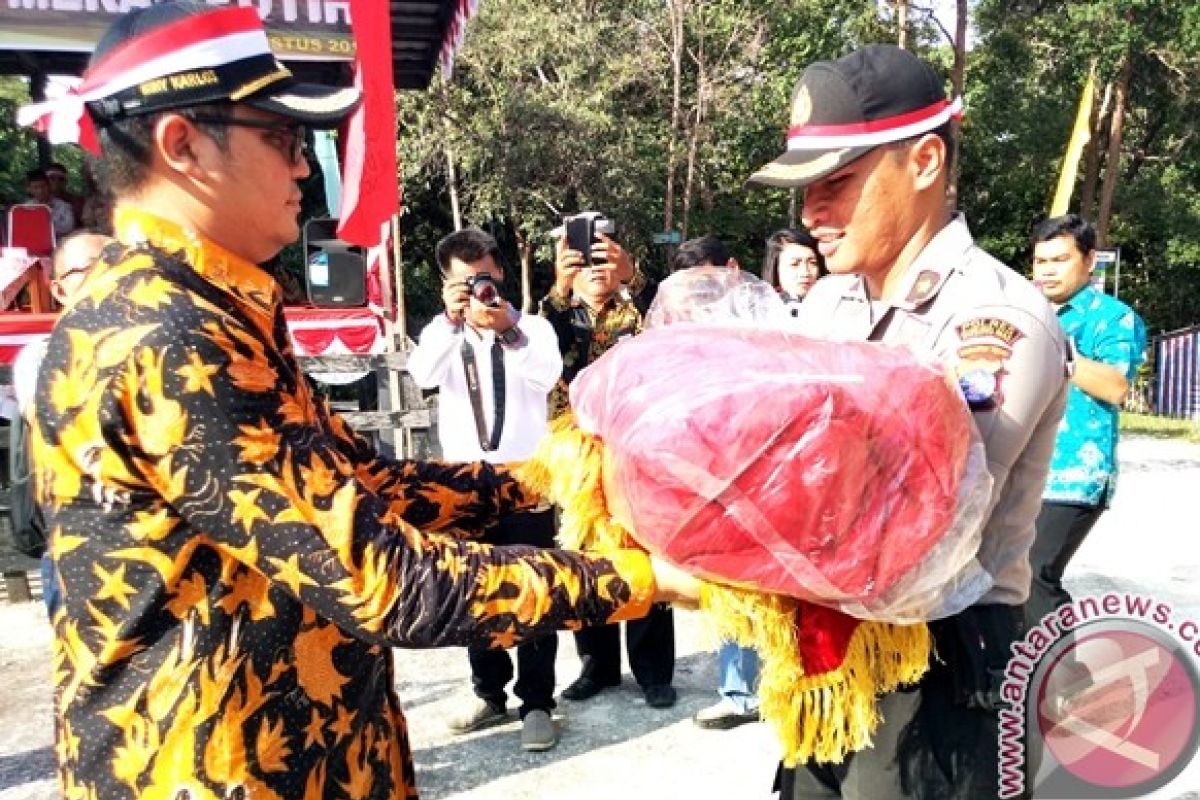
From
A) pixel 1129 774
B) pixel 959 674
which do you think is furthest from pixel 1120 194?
pixel 959 674

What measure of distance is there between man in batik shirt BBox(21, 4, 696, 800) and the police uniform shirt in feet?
1.90

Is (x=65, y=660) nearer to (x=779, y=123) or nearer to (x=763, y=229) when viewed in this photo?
(x=779, y=123)

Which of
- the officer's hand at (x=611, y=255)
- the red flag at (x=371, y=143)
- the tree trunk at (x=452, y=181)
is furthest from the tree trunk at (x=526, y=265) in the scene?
the officer's hand at (x=611, y=255)

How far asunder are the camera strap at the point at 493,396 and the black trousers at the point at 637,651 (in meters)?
0.93

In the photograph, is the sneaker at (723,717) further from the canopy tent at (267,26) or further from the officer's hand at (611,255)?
the canopy tent at (267,26)

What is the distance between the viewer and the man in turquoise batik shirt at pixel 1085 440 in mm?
3736

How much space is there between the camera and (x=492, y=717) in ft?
13.3

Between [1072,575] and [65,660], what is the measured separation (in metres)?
5.63

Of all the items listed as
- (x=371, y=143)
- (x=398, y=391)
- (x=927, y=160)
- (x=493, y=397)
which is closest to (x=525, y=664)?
(x=493, y=397)

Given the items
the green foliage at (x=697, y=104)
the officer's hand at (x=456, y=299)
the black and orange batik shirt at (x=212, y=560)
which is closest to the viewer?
the black and orange batik shirt at (x=212, y=560)

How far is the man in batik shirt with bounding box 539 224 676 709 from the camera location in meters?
4.10

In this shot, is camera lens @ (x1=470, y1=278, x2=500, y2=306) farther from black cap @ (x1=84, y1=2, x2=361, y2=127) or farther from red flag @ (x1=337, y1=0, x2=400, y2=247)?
red flag @ (x1=337, y1=0, x2=400, y2=247)

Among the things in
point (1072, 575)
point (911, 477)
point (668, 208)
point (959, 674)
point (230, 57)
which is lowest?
point (1072, 575)

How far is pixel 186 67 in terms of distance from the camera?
1307 millimetres
